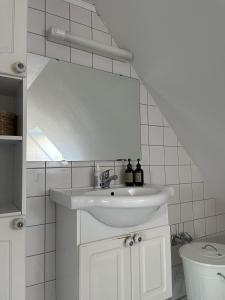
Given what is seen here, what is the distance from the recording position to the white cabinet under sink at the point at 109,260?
105 centimetres

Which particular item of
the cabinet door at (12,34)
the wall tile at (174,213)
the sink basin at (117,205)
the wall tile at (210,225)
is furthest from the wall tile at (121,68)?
the wall tile at (210,225)

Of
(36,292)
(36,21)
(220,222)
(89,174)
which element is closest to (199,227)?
(220,222)

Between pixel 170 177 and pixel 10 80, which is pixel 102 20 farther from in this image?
pixel 170 177

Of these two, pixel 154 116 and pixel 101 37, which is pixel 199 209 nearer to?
pixel 154 116

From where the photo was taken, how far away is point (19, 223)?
0.87 metres

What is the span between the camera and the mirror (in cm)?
130

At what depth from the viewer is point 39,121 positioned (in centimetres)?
129

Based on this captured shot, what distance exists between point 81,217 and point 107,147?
574mm

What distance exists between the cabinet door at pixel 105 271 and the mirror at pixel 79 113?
54cm

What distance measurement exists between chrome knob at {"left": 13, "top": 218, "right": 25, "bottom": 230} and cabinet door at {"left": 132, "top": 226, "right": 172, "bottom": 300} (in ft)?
1.91

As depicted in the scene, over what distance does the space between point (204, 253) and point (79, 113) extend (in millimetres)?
1176

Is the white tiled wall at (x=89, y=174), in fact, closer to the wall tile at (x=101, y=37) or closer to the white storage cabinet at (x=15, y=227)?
the wall tile at (x=101, y=37)

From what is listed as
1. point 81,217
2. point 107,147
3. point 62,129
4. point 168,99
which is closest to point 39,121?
point 62,129

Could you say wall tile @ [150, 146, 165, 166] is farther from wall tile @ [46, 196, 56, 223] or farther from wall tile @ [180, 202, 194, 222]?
wall tile @ [46, 196, 56, 223]
